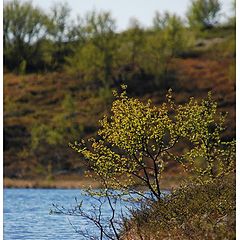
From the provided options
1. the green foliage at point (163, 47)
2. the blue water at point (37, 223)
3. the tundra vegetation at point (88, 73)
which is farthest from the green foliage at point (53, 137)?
the blue water at point (37, 223)

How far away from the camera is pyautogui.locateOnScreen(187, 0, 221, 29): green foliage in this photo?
71.3m

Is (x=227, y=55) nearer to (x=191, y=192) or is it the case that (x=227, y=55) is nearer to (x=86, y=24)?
(x=86, y=24)

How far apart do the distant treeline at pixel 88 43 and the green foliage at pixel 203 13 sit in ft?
16.0

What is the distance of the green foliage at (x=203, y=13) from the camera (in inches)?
2808

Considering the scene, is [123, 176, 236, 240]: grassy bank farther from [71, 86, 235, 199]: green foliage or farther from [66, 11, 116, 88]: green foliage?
[66, 11, 116, 88]: green foliage

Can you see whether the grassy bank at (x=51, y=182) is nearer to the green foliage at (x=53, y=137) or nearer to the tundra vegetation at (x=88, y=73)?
the tundra vegetation at (x=88, y=73)

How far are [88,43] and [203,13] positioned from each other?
608 inches

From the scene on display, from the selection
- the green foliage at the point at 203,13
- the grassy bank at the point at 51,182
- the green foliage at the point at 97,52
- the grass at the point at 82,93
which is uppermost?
the green foliage at the point at 203,13

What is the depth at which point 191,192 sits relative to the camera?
41.7 feet

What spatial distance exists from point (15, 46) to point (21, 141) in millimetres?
13970

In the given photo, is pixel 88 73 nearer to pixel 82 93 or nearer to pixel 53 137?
pixel 82 93

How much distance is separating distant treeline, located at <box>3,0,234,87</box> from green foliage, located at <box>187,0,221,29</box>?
4879 mm

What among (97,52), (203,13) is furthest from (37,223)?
(203,13)

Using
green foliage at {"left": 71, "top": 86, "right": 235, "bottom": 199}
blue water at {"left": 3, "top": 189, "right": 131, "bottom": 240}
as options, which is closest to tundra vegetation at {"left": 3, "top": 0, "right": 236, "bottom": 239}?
blue water at {"left": 3, "top": 189, "right": 131, "bottom": 240}
